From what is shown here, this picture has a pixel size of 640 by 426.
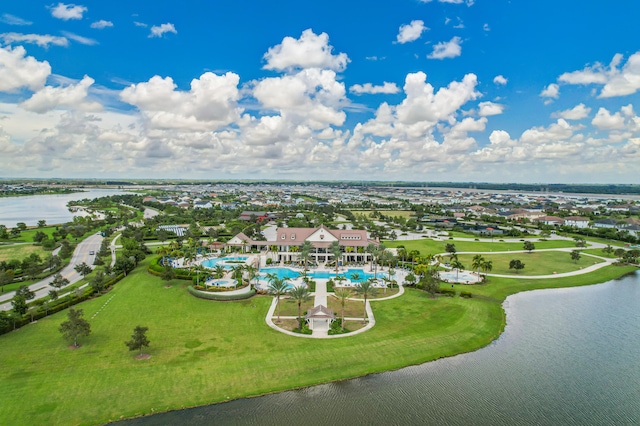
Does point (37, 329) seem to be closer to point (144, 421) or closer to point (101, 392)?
point (101, 392)

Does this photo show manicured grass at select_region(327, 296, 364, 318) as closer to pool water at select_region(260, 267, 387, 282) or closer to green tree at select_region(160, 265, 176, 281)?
pool water at select_region(260, 267, 387, 282)

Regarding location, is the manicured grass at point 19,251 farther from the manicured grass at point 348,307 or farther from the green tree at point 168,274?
the manicured grass at point 348,307

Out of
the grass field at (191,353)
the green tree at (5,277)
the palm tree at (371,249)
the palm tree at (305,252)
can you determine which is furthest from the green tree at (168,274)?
the palm tree at (371,249)

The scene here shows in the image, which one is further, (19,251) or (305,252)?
(19,251)

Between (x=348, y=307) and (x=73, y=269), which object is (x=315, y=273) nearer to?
(x=348, y=307)

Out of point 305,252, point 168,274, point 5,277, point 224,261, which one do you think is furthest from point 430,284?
point 5,277

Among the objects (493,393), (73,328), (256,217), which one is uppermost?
(256,217)

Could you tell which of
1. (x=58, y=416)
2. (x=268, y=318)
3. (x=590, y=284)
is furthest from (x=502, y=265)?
(x=58, y=416)
